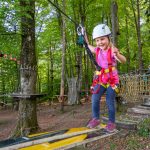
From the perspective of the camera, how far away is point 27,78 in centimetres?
935

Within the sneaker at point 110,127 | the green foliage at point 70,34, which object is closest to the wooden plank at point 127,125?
the sneaker at point 110,127

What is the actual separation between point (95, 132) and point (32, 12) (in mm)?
5545

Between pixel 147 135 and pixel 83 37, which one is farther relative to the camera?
pixel 147 135

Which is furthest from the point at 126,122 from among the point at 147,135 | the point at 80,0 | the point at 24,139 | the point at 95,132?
the point at 80,0

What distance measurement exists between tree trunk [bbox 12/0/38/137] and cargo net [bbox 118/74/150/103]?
216 inches

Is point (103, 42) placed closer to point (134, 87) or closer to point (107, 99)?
point (107, 99)

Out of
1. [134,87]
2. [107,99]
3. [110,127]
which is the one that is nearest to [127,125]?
[110,127]

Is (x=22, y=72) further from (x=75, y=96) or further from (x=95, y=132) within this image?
(x=75, y=96)

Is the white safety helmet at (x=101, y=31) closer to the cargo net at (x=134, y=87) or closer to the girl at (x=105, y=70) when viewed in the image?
the girl at (x=105, y=70)

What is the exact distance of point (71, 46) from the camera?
73.0 ft

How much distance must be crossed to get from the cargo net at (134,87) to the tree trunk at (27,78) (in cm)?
548

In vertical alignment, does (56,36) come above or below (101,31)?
above

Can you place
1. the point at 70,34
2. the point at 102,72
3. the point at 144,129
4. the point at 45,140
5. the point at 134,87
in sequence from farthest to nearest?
the point at 70,34, the point at 134,87, the point at 144,129, the point at 102,72, the point at 45,140

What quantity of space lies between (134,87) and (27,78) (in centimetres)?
614
